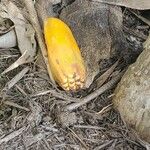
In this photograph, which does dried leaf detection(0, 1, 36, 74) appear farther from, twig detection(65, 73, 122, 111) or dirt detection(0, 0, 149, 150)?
twig detection(65, 73, 122, 111)

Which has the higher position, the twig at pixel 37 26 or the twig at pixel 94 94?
the twig at pixel 37 26

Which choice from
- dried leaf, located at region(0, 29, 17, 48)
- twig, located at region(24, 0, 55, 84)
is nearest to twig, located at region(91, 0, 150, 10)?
twig, located at region(24, 0, 55, 84)

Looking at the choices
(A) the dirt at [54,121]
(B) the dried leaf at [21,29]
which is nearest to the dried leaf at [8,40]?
(B) the dried leaf at [21,29]

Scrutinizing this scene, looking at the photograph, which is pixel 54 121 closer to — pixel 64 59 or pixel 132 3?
pixel 64 59

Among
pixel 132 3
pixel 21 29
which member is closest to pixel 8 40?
pixel 21 29

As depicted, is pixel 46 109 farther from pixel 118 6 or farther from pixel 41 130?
pixel 118 6

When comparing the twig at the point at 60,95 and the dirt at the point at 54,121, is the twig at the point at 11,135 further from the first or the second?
the twig at the point at 60,95

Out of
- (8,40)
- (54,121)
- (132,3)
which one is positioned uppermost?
(132,3)

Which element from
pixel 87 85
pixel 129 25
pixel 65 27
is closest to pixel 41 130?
pixel 87 85
